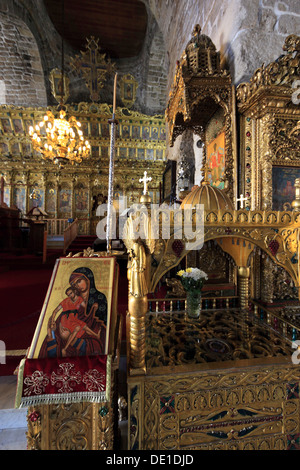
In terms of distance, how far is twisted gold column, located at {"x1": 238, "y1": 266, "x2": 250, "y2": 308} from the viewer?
2930 mm

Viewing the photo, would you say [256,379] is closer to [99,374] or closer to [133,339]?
[133,339]

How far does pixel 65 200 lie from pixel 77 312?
13324mm

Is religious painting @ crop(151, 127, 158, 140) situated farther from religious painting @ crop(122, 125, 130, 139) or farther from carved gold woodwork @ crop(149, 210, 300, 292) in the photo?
carved gold woodwork @ crop(149, 210, 300, 292)

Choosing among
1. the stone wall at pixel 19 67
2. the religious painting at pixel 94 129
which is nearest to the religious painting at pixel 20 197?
the stone wall at pixel 19 67

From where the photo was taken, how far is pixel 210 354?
1822mm

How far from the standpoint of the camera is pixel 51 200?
13.4 meters

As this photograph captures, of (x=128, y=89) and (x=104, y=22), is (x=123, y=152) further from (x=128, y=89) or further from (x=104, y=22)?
(x=104, y=22)

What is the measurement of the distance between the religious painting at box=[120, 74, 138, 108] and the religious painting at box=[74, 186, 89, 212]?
594 cm

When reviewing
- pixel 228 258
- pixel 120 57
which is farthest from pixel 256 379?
pixel 120 57

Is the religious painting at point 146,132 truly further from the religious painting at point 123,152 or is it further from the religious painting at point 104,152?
the religious painting at point 104,152

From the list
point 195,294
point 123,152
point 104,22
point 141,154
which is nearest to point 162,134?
point 141,154

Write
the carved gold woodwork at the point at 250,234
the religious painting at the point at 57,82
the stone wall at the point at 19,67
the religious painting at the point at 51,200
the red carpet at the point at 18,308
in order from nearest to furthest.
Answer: the carved gold woodwork at the point at 250,234
the red carpet at the point at 18,308
the stone wall at the point at 19,67
the religious painting at the point at 57,82
the religious painting at the point at 51,200

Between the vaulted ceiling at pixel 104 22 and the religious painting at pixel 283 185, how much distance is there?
9978mm

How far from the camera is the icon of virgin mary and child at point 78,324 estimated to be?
1.34 meters
